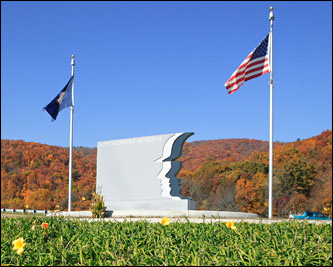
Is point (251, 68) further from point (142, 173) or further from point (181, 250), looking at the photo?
point (181, 250)

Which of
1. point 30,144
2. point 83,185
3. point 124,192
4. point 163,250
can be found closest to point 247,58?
point 124,192

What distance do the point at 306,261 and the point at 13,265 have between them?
9.10ft

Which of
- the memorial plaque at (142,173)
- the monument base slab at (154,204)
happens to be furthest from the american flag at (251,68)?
the monument base slab at (154,204)

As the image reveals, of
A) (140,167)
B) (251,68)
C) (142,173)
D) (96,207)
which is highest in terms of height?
(251,68)

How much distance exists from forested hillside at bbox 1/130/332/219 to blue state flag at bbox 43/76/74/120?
9.84m

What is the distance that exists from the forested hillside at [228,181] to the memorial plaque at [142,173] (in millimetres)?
9701

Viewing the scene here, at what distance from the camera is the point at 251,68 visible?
1461 centimetres

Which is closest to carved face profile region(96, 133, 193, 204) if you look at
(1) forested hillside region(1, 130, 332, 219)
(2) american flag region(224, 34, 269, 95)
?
(2) american flag region(224, 34, 269, 95)

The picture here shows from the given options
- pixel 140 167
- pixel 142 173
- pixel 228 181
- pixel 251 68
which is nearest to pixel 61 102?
pixel 140 167

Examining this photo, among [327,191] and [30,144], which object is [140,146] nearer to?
[327,191]

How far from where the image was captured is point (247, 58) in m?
14.5

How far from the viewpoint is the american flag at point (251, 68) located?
571 inches

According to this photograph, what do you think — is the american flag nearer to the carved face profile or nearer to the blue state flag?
the carved face profile

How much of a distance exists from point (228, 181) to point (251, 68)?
19969 mm
